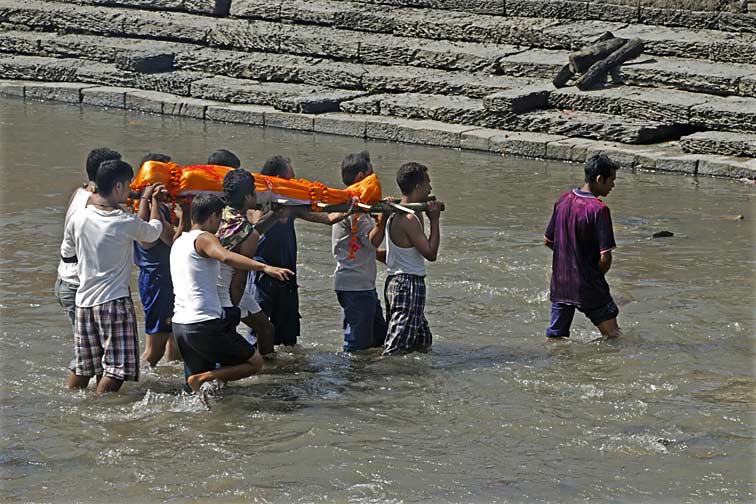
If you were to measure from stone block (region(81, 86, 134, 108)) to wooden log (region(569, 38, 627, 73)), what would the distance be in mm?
6828

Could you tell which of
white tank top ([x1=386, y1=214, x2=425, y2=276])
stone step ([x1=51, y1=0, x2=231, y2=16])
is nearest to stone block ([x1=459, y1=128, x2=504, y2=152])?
stone step ([x1=51, y1=0, x2=231, y2=16])

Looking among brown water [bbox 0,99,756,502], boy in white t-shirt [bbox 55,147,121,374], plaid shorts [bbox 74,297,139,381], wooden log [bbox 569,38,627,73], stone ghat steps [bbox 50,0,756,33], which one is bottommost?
brown water [bbox 0,99,756,502]

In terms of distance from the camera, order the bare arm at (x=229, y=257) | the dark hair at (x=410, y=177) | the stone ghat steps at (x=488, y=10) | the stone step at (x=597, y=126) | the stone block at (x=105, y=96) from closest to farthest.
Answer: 1. the bare arm at (x=229, y=257)
2. the dark hair at (x=410, y=177)
3. the stone step at (x=597, y=126)
4. the stone ghat steps at (x=488, y=10)
5. the stone block at (x=105, y=96)

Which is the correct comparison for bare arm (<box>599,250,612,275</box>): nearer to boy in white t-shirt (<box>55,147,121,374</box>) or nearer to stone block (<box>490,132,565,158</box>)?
boy in white t-shirt (<box>55,147,121,374</box>)

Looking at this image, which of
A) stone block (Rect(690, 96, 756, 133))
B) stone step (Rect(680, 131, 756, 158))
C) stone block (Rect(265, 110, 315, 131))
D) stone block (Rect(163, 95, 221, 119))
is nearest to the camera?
stone step (Rect(680, 131, 756, 158))

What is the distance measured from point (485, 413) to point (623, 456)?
90 cm

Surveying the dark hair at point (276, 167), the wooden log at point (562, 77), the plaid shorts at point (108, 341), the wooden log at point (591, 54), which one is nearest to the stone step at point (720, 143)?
the wooden log at point (591, 54)

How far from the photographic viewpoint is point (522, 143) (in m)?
14.0

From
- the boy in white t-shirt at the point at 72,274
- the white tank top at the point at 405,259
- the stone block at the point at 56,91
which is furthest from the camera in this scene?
the stone block at the point at 56,91

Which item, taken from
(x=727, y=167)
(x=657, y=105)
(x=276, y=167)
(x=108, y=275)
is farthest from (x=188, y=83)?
(x=108, y=275)

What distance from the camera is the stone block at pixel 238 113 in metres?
16.3

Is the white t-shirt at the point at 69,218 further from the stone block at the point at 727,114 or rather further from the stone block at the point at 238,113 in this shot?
the stone block at the point at 238,113

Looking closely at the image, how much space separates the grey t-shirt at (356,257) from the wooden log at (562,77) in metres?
8.39

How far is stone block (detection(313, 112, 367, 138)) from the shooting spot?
1537 centimetres
